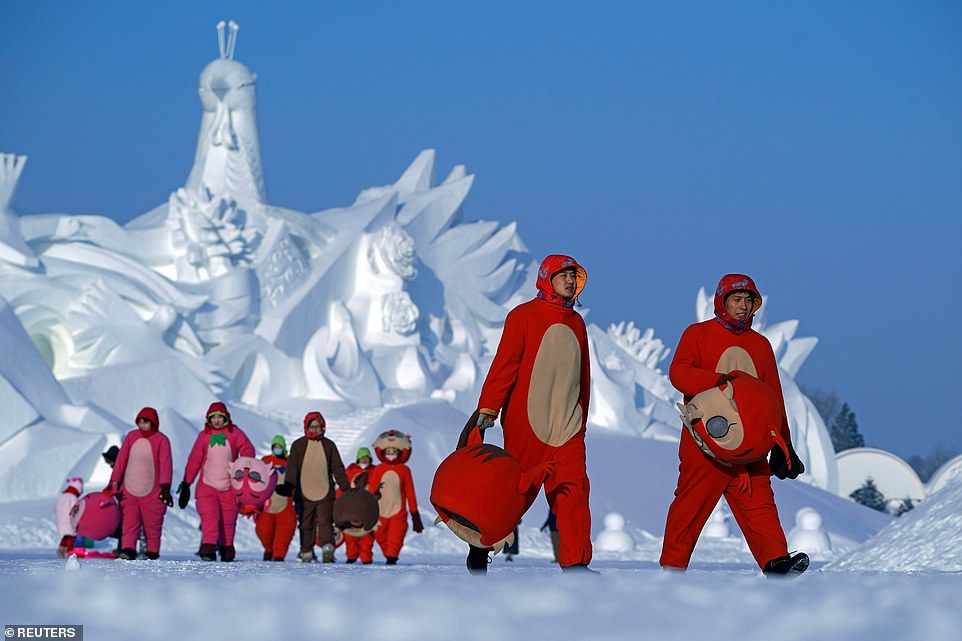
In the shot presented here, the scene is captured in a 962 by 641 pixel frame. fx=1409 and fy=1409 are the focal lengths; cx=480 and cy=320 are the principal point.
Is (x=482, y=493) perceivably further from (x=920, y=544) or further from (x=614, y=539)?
(x=614, y=539)

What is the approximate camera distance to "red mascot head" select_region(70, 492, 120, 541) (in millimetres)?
10031

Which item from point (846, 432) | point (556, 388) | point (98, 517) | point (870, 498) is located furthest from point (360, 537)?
point (846, 432)

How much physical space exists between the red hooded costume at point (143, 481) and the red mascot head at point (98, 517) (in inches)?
15.4

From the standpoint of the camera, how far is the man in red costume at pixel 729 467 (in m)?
6.09

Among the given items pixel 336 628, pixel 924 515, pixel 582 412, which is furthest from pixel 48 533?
pixel 336 628

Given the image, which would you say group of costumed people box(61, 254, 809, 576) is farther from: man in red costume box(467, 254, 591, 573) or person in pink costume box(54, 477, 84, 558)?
person in pink costume box(54, 477, 84, 558)

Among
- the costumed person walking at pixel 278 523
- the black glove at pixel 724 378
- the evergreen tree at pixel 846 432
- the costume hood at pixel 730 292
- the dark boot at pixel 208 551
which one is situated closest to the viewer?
the black glove at pixel 724 378

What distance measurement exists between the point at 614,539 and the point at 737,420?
44.2ft

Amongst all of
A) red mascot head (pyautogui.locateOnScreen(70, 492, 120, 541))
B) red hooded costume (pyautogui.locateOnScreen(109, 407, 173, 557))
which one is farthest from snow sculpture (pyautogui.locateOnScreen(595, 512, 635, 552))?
red hooded costume (pyautogui.locateOnScreen(109, 407, 173, 557))

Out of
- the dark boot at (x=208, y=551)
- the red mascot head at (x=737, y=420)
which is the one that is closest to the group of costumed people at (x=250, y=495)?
the dark boot at (x=208, y=551)

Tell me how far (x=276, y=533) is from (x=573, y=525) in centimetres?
621

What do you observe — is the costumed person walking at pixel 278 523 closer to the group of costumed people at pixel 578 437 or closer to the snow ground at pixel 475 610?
the group of costumed people at pixel 578 437

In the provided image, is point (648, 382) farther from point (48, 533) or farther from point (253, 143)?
point (48, 533)

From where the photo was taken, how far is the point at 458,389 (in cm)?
3184
